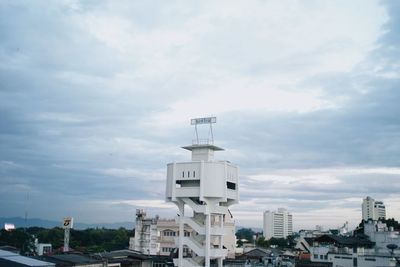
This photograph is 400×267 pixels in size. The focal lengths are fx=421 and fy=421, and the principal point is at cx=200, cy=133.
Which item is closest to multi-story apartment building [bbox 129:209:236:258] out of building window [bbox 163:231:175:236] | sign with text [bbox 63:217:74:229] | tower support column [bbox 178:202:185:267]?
building window [bbox 163:231:175:236]

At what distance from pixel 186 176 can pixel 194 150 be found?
439 centimetres

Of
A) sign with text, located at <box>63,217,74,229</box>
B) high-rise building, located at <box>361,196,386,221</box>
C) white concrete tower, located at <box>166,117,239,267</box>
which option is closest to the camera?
white concrete tower, located at <box>166,117,239,267</box>

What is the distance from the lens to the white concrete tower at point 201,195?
2052 inches

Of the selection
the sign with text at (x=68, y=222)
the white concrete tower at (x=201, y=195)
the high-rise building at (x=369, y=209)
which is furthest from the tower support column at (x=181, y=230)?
the high-rise building at (x=369, y=209)

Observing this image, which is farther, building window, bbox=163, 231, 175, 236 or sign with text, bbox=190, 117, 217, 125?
building window, bbox=163, 231, 175, 236

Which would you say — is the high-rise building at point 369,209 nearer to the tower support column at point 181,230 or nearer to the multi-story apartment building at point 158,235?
the multi-story apartment building at point 158,235

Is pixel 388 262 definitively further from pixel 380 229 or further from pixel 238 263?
pixel 380 229

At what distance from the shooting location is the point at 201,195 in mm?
51625

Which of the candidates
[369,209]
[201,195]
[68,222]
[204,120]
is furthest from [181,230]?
[369,209]

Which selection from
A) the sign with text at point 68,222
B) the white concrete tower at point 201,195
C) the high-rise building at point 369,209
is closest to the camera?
the white concrete tower at point 201,195

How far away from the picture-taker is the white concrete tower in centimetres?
5212

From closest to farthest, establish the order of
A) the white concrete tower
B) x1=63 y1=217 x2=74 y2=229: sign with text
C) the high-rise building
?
the white concrete tower
x1=63 y1=217 x2=74 y2=229: sign with text
the high-rise building

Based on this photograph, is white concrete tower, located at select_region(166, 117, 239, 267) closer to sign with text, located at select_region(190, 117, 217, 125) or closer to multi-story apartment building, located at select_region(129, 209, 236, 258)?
sign with text, located at select_region(190, 117, 217, 125)

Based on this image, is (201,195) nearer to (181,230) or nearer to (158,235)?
(181,230)
